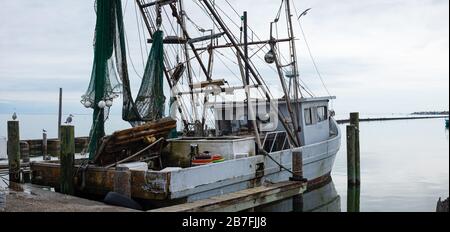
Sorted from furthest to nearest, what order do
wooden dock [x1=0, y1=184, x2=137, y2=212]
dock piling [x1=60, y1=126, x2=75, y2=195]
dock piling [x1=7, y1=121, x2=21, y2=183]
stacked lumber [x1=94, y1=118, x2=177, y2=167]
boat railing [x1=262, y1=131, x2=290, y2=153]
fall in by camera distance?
boat railing [x1=262, y1=131, x2=290, y2=153], dock piling [x1=7, y1=121, x2=21, y2=183], stacked lumber [x1=94, y1=118, x2=177, y2=167], dock piling [x1=60, y1=126, x2=75, y2=195], wooden dock [x1=0, y1=184, x2=137, y2=212]

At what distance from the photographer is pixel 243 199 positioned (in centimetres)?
1031

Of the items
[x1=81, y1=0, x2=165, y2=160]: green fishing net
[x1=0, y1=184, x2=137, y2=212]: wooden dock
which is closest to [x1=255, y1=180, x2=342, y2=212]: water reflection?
[x1=81, y1=0, x2=165, y2=160]: green fishing net

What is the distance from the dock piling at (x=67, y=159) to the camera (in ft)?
36.3

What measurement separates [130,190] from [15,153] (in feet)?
15.1

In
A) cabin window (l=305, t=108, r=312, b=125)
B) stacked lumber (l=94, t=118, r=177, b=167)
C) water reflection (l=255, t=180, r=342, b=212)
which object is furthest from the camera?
cabin window (l=305, t=108, r=312, b=125)

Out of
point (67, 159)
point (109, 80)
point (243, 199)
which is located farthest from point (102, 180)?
point (243, 199)

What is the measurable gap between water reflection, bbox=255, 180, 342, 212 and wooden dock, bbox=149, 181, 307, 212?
5.91 feet

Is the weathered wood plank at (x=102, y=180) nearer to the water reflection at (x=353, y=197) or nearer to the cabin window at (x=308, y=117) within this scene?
the cabin window at (x=308, y=117)

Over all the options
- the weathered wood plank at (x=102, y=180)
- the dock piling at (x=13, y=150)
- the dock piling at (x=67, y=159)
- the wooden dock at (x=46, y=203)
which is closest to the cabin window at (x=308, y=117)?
the weathered wood plank at (x=102, y=180)

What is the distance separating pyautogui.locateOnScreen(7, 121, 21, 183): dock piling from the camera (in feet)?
41.4

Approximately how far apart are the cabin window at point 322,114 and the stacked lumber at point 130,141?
26.5 feet

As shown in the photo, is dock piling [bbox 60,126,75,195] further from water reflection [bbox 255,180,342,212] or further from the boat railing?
the boat railing

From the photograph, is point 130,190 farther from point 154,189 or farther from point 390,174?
point 390,174

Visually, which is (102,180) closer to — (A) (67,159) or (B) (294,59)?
(A) (67,159)
